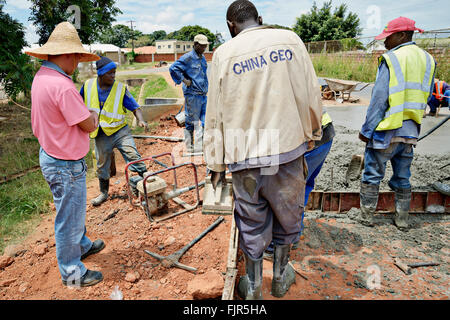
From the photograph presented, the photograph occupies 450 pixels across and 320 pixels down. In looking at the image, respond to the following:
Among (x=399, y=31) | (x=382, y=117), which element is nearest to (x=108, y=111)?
(x=382, y=117)

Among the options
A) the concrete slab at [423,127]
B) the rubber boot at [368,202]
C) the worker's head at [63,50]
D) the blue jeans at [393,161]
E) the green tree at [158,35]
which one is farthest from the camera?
the green tree at [158,35]

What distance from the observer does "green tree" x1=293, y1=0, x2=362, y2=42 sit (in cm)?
3469

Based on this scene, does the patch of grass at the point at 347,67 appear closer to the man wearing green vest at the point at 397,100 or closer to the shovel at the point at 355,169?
the shovel at the point at 355,169

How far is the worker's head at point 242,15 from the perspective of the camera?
6.29 ft

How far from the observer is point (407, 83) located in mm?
2895

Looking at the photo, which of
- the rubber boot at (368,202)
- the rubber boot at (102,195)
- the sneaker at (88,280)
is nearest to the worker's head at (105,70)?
the rubber boot at (102,195)

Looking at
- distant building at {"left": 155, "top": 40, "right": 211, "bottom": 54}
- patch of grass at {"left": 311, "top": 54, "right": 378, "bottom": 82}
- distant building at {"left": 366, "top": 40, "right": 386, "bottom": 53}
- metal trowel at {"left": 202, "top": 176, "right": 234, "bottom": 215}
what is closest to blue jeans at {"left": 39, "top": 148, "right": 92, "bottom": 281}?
metal trowel at {"left": 202, "top": 176, "right": 234, "bottom": 215}

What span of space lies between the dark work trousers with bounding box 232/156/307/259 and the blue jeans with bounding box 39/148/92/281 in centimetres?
141

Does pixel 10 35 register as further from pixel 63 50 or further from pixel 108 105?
pixel 63 50

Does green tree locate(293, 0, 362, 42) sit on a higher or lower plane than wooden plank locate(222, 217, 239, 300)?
higher

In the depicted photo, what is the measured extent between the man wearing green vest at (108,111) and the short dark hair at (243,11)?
2.34 metres

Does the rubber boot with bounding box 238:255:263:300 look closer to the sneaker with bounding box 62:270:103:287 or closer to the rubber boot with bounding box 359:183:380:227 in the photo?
the sneaker with bounding box 62:270:103:287

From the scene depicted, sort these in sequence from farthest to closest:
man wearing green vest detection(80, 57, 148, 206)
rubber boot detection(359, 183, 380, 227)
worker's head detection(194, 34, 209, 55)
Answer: worker's head detection(194, 34, 209, 55) → man wearing green vest detection(80, 57, 148, 206) → rubber boot detection(359, 183, 380, 227)

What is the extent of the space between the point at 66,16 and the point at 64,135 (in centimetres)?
1165
